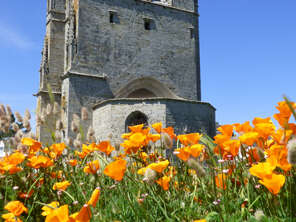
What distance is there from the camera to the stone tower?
1619 cm

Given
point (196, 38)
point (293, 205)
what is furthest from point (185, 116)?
point (293, 205)

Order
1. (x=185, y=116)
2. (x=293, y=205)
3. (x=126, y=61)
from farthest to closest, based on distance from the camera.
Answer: (x=126, y=61) < (x=185, y=116) < (x=293, y=205)

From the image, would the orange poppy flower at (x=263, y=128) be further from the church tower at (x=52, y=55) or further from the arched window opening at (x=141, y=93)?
the church tower at (x=52, y=55)

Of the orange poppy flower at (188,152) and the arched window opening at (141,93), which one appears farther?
the arched window opening at (141,93)

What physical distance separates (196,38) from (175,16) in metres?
2.20

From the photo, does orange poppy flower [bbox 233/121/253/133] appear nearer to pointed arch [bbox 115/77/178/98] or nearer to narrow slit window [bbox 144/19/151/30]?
pointed arch [bbox 115/77/178/98]

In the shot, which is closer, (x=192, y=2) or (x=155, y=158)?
(x=155, y=158)

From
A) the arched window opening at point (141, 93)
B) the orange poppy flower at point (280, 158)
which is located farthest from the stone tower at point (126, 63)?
the orange poppy flower at point (280, 158)

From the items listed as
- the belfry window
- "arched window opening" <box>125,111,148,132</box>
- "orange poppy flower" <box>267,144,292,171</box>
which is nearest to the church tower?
the belfry window

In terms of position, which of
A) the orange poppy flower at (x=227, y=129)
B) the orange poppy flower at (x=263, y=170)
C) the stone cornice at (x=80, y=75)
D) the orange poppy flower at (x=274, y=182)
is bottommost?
the orange poppy flower at (x=274, y=182)

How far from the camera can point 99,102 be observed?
17.7 metres

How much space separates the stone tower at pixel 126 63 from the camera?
53.1ft

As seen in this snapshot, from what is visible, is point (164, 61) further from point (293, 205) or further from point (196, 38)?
point (293, 205)

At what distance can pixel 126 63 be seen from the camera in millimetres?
18891
